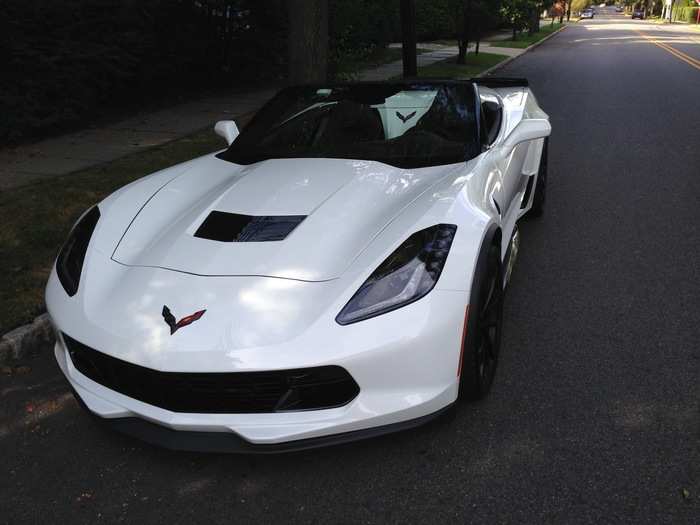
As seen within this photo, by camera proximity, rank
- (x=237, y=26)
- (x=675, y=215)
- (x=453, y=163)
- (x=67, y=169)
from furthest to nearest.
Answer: (x=237, y=26), (x=67, y=169), (x=675, y=215), (x=453, y=163)

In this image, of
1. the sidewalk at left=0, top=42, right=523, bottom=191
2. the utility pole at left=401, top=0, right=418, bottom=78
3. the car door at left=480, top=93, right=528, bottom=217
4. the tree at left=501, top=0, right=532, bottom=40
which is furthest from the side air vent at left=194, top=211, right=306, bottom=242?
the tree at left=501, top=0, right=532, bottom=40

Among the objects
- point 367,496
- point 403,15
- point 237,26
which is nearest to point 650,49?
point 403,15

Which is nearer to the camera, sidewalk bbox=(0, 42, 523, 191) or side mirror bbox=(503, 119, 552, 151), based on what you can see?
side mirror bbox=(503, 119, 552, 151)

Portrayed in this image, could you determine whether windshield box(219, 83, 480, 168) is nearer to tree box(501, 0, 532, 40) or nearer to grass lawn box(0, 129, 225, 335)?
grass lawn box(0, 129, 225, 335)

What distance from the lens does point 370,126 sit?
379 centimetres

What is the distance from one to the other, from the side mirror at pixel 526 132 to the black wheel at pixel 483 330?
2.79ft

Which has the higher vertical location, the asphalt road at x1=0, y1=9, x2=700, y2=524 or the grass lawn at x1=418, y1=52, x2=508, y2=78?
the asphalt road at x1=0, y1=9, x2=700, y2=524

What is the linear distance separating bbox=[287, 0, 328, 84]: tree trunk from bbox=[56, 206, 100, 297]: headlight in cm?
465

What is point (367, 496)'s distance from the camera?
2373 millimetres

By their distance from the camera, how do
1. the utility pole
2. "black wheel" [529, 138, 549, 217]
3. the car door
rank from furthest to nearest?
the utility pole
"black wheel" [529, 138, 549, 217]
the car door

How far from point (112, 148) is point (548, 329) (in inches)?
249

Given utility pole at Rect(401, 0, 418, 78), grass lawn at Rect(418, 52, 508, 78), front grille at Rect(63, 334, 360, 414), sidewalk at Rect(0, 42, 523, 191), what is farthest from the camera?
grass lawn at Rect(418, 52, 508, 78)

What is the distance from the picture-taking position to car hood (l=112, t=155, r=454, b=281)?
8.52 ft

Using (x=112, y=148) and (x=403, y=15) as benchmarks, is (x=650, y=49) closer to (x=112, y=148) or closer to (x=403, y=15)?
(x=403, y=15)
